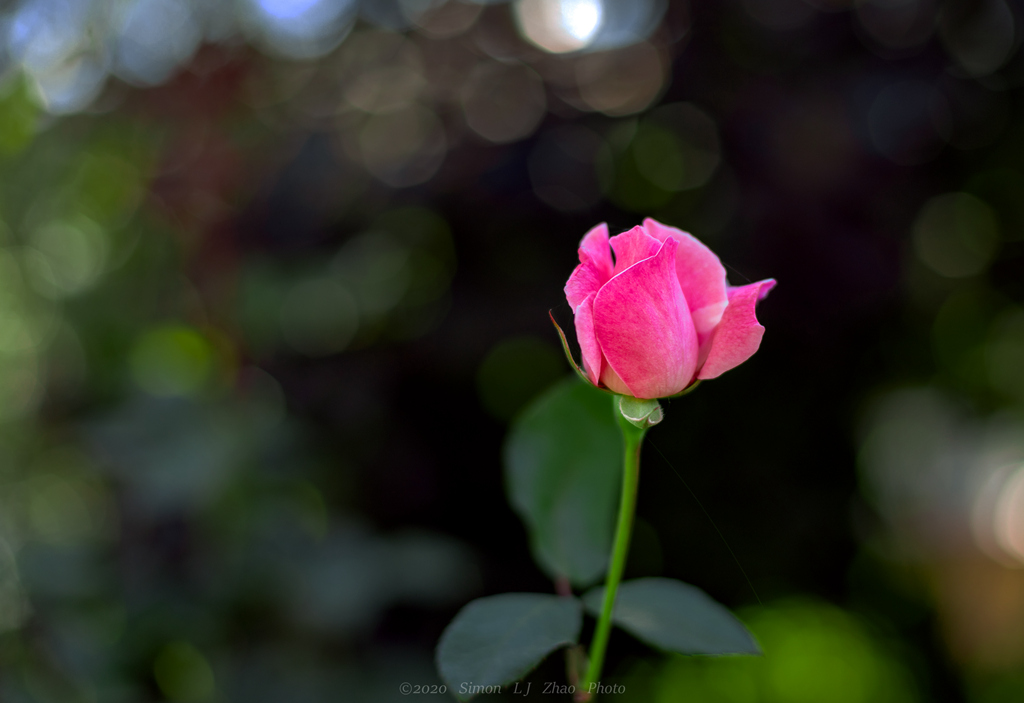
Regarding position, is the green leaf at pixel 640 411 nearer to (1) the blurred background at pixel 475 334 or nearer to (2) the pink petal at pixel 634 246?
(2) the pink petal at pixel 634 246

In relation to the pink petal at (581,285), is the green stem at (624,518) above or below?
below

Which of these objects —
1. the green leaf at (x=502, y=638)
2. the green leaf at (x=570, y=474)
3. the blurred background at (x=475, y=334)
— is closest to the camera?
the green leaf at (x=502, y=638)

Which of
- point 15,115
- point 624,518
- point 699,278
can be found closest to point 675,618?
point 624,518

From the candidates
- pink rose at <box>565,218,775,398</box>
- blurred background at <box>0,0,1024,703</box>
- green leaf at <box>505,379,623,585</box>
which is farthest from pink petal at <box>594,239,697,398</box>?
blurred background at <box>0,0,1024,703</box>

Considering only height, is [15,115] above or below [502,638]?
above

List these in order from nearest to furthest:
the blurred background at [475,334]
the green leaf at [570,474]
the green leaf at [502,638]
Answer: the green leaf at [502,638] → the green leaf at [570,474] → the blurred background at [475,334]

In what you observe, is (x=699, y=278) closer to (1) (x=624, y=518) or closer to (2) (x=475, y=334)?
(1) (x=624, y=518)

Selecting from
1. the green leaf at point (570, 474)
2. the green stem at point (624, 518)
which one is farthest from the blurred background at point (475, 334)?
the green stem at point (624, 518)
